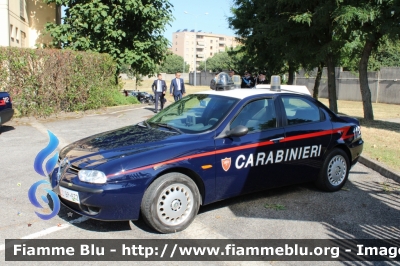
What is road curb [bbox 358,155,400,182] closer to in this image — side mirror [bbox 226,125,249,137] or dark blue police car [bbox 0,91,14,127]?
side mirror [bbox 226,125,249,137]

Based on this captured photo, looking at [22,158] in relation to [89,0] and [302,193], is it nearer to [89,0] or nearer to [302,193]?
[302,193]

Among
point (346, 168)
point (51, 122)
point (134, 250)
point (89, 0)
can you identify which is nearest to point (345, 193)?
point (346, 168)

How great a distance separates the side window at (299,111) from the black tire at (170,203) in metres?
1.86

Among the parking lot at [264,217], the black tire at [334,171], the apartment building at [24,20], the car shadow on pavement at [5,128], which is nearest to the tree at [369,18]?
the parking lot at [264,217]

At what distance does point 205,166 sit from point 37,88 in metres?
10.3

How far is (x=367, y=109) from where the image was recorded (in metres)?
13.5

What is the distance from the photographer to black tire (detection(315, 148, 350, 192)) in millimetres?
5805

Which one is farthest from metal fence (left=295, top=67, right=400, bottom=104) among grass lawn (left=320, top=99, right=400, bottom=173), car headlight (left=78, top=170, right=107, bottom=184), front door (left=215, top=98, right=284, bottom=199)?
car headlight (left=78, top=170, right=107, bottom=184)

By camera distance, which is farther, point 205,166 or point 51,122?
point 51,122

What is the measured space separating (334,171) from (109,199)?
3444mm

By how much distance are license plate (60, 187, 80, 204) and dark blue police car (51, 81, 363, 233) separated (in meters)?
0.01

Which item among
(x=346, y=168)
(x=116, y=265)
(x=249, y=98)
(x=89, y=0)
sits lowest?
(x=116, y=265)

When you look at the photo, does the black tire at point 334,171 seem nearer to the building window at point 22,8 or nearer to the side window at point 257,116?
the side window at point 257,116

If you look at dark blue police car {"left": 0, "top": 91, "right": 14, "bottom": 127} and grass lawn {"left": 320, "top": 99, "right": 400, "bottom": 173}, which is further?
dark blue police car {"left": 0, "top": 91, "right": 14, "bottom": 127}
